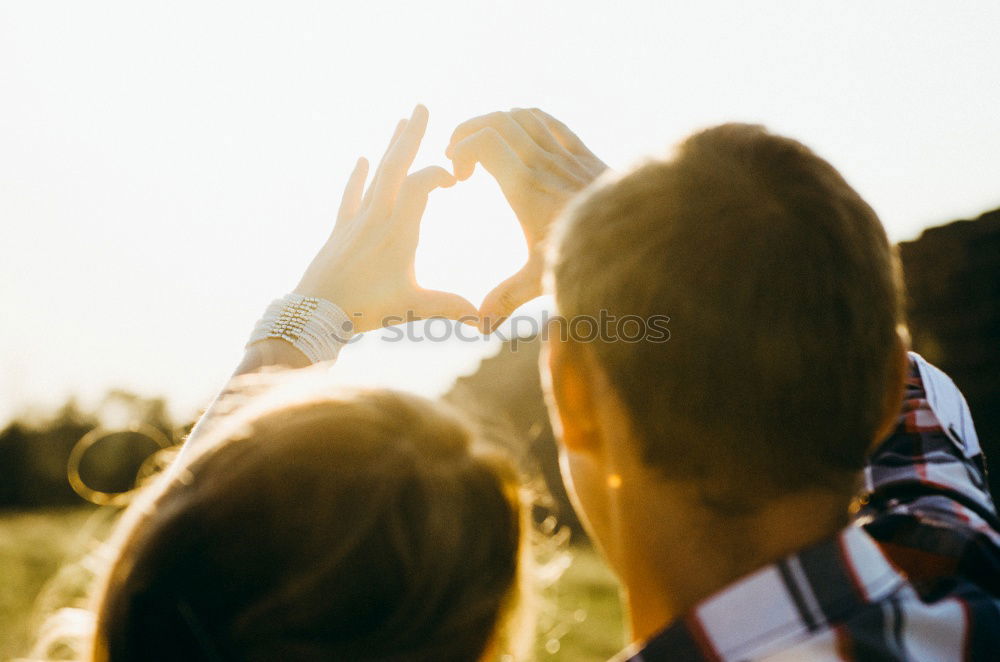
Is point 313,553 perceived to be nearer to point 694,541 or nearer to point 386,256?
point 694,541

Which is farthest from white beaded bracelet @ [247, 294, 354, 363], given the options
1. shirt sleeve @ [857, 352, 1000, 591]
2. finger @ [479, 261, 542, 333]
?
shirt sleeve @ [857, 352, 1000, 591]

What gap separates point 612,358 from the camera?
53.7 inches


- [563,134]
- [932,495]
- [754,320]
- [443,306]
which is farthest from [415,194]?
[932,495]

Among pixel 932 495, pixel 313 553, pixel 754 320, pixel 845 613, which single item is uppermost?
pixel 754 320

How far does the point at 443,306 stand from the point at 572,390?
86 centimetres

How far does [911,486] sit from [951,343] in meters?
9.03

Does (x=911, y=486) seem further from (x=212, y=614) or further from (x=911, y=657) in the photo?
(x=212, y=614)

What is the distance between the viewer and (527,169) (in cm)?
201

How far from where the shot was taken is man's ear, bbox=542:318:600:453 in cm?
143

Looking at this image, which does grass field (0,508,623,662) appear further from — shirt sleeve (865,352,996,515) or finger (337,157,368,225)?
finger (337,157,368,225)

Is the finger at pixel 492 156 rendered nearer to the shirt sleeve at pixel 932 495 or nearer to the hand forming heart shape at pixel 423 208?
the hand forming heart shape at pixel 423 208

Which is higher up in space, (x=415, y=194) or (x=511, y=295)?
(x=415, y=194)

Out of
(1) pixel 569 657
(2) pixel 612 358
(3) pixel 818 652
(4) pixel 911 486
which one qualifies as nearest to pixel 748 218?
(2) pixel 612 358

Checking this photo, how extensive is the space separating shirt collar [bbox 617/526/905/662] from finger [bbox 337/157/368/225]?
64.0 inches
